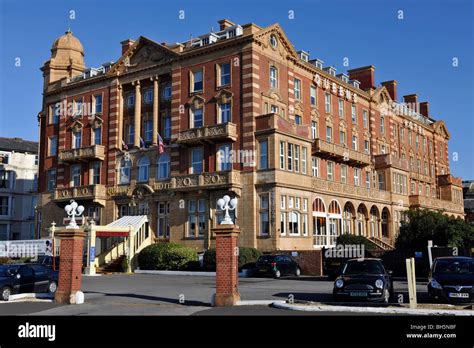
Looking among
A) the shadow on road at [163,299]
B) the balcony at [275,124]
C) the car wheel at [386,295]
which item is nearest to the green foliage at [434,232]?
the balcony at [275,124]

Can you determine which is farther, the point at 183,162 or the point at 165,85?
the point at 165,85

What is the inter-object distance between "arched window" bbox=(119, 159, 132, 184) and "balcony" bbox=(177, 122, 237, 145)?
6.93m

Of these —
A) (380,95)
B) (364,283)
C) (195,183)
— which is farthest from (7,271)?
(380,95)

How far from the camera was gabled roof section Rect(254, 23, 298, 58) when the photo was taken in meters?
38.3

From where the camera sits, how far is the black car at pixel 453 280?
16234mm

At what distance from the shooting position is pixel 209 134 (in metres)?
38.3

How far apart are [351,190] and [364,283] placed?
1108 inches

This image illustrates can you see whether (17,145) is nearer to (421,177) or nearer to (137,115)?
(137,115)

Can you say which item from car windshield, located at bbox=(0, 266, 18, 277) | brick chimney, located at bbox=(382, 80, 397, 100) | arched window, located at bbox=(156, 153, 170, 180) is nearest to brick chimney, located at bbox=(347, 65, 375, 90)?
brick chimney, located at bbox=(382, 80, 397, 100)

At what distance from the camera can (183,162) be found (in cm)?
4059

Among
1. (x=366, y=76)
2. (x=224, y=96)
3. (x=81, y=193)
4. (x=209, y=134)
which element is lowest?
(x=81, y=193)

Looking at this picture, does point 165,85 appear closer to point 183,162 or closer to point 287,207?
point 183,162

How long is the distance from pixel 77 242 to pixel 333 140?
30968 mm
